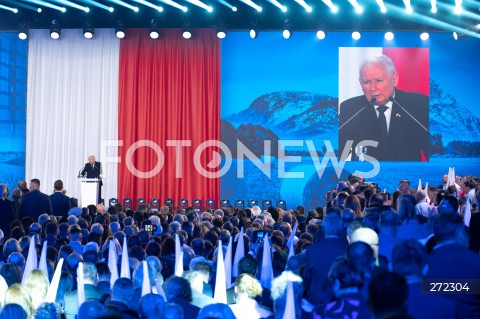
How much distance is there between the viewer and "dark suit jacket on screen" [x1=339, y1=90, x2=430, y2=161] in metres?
18.4

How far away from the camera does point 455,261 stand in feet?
13.7

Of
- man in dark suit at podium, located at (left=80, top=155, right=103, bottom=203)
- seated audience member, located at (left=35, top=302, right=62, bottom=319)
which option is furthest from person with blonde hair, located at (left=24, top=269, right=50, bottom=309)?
man in dark suit at podium, located at (left=80, top=155, right=103, bottom=203)

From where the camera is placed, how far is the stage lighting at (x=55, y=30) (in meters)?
18.0

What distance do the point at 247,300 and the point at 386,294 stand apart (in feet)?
6.34

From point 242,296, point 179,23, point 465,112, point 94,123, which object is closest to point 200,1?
point 179,23

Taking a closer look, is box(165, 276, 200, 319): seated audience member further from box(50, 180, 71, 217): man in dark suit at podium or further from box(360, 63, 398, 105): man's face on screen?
box(360, 63, 398, 105): man's face on screen

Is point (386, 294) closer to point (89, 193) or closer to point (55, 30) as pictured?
point (89, 193)

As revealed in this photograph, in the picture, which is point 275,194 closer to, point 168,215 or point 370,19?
point 370,19

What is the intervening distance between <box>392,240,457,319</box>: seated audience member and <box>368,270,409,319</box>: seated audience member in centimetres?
46

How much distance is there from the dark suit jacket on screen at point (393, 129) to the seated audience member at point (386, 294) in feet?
50.3

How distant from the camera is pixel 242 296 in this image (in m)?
5.01

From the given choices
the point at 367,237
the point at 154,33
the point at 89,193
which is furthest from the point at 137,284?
the point at 154,33

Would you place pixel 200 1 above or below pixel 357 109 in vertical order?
above

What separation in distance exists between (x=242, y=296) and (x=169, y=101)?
561 inches
